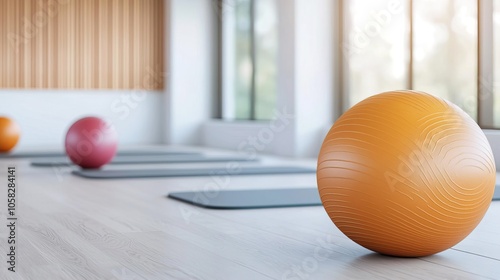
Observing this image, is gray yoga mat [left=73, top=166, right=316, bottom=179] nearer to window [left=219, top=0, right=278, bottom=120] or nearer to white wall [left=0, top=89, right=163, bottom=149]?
window [left=219, top=0, right=278, bottom=120]

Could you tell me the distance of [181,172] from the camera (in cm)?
582

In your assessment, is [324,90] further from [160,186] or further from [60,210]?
[60,210]

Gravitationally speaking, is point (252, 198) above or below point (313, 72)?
below

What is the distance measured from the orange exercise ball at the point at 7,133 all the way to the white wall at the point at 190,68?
10.6ft

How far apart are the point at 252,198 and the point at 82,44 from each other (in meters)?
7.19

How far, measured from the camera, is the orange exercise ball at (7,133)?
25.7 ft

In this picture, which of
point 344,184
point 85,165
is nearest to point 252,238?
point 344,184

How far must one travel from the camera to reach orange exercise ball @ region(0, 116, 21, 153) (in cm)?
782

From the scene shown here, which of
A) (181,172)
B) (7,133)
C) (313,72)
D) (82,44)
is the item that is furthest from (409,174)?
(82,44)

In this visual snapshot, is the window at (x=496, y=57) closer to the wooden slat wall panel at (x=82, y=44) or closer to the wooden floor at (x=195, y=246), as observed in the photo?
the wooden floor at (x=195, y=246)

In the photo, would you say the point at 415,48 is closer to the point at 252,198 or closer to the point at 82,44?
the point at 252,198

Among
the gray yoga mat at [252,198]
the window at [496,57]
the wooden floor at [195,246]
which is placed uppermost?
the window at [496,57]

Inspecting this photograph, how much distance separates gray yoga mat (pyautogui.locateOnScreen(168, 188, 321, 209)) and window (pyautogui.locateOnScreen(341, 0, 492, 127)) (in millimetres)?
2510

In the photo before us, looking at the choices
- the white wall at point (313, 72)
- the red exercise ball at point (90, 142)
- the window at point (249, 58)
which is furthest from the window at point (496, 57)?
the window at point (249, 58)
